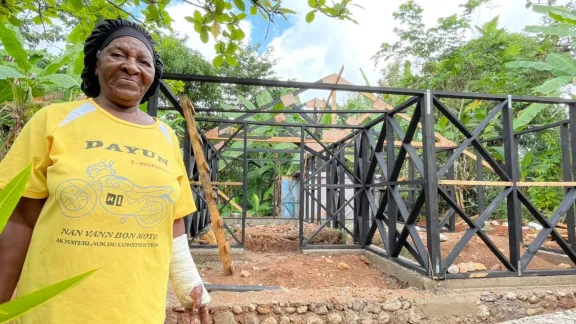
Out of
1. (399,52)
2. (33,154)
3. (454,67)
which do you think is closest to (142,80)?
(33,154)

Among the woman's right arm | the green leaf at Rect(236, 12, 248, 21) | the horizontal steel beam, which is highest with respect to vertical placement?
the horizontal steel beam

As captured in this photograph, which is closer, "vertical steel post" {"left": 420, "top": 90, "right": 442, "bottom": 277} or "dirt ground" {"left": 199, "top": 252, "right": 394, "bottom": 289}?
"vertical steel post" {"left": 420, "top": 90, "right": 442, "bottom": 277}

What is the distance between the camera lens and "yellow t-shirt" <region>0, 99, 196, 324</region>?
3.81 ft

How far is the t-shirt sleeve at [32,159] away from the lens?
1.18 metres

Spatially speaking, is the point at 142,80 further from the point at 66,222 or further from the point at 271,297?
the point at 271,297

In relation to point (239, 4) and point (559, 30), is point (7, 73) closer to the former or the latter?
point (239, 4)

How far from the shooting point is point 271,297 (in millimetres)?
3641

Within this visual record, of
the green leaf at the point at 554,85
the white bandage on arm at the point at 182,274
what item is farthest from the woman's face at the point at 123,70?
the green leaf at the point at 554,85

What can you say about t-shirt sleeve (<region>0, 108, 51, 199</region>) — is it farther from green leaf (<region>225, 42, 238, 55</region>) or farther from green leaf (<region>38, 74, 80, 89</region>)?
green leaf (<region>38, 74, 80, 89</region>)

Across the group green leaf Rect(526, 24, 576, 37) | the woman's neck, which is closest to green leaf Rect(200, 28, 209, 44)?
the woman's neck

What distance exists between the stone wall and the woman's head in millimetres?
2533

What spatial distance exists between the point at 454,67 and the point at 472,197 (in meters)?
5.16

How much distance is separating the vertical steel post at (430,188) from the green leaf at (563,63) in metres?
5.12

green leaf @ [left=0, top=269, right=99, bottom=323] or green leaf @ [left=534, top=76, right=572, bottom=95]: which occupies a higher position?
green leaf @ [left=534, top=76, right=572, bottom=95]
